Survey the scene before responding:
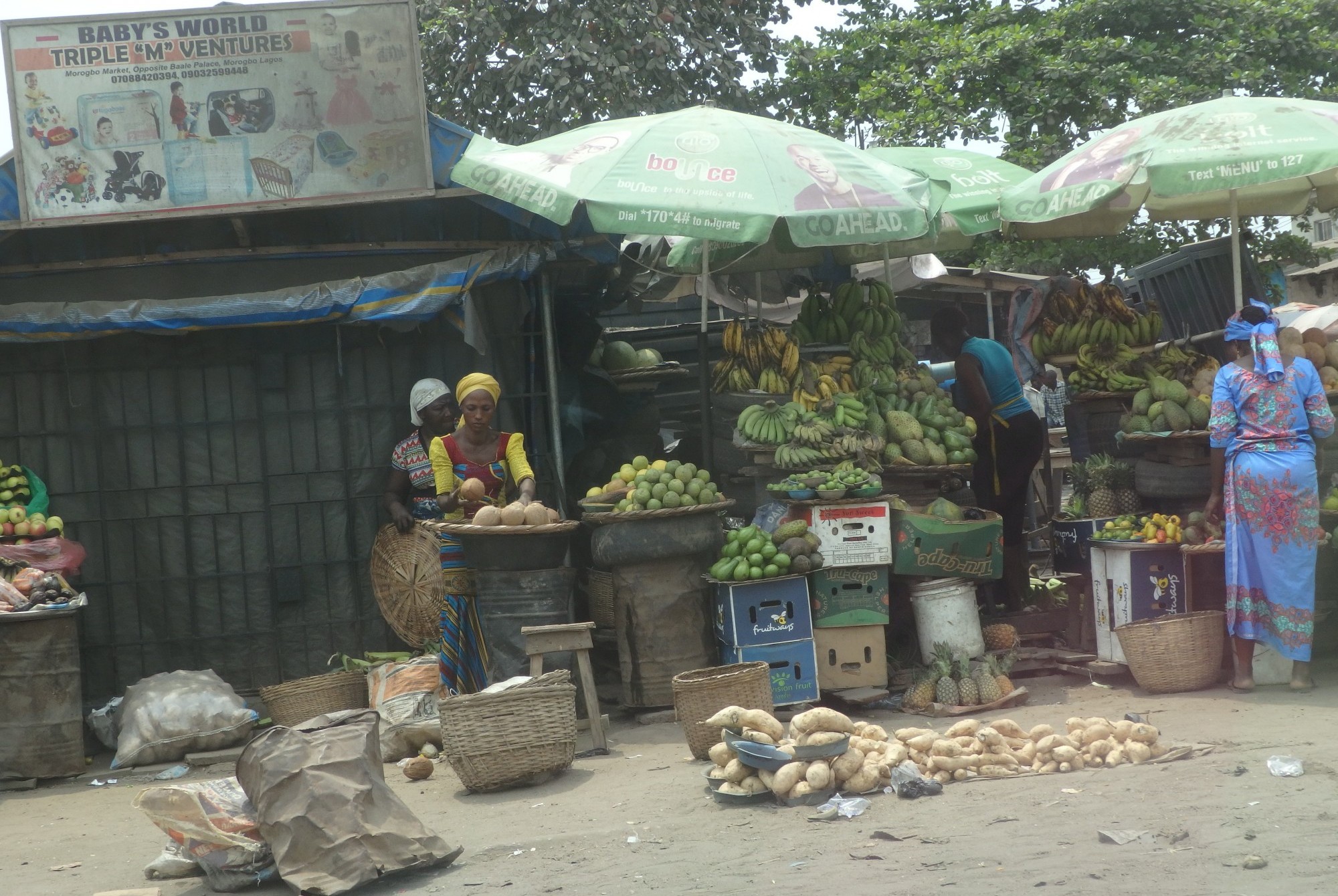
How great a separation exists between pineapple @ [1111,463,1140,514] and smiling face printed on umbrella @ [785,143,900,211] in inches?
89.2

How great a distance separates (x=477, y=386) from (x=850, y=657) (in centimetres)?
249

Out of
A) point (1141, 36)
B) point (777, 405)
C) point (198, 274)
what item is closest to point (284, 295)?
point (198, 274)

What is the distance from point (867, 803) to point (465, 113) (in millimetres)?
12133

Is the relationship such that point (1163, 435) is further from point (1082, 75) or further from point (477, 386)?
A: point (1082, 75)

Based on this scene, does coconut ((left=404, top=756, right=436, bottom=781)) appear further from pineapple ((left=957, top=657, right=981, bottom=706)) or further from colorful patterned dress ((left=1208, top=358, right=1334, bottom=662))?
colorful patterned dress ((left=1208, top=358, right=1334, bottom=662))

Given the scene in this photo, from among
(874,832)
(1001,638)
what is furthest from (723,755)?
(1001,638)

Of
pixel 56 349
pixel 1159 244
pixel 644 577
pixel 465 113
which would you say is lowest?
pixel 644 577

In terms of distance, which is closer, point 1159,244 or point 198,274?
point 198,274

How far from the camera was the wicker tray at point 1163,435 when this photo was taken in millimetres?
7605

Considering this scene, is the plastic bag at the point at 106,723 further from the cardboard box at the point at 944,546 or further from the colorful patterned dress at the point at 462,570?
the cardboard box at the point at 944,546

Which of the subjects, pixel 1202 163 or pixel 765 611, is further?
pixel 765 611

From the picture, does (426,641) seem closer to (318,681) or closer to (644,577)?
(318,681)

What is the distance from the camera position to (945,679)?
724cm

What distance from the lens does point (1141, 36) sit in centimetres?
1602
